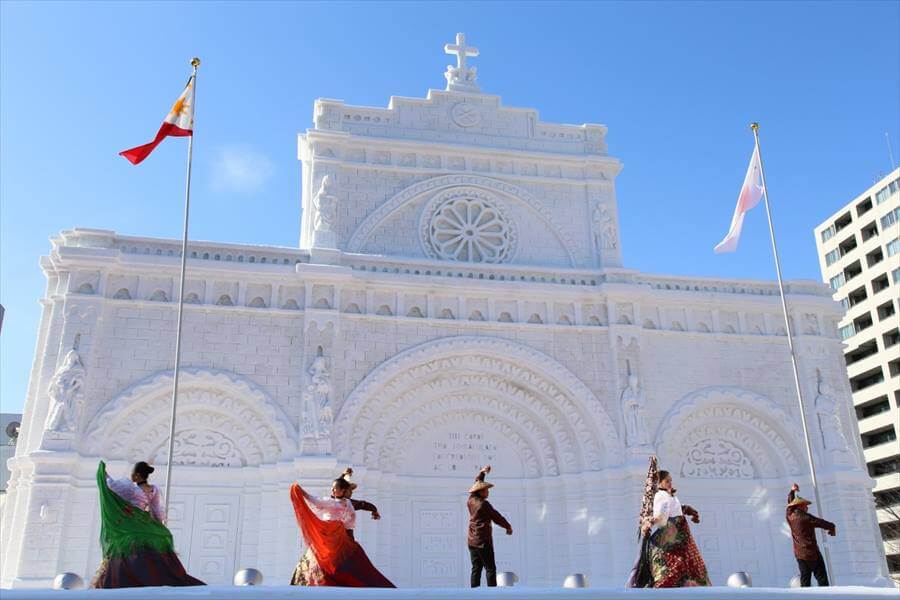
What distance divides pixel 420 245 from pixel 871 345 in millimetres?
40017

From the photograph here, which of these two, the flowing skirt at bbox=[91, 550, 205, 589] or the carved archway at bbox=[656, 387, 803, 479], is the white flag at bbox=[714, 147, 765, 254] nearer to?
the carved archway at bbox=[656, 387, 803, 479]

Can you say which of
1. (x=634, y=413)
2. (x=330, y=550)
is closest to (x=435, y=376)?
(x=634, y=413)

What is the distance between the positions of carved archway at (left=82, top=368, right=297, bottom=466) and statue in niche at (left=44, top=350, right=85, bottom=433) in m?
0.81

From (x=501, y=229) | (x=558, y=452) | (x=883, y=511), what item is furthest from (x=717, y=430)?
(x=883, y=511)

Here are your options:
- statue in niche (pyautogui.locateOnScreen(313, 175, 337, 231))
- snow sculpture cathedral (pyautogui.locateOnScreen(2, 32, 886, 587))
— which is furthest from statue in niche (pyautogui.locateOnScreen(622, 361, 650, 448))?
statue in niche (pyautogui.locateOnScreen(313, 175, 337, 231))

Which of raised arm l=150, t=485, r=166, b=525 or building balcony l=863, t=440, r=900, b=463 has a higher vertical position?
building balcony l=863, t=440, r=900, b=463

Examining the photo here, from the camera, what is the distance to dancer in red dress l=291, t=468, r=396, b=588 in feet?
36.2

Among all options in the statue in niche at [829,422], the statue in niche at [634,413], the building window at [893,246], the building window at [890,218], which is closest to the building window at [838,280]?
the building window at [893,246]

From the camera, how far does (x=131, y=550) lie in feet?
33.8

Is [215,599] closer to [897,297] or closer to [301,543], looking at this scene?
[301,543]

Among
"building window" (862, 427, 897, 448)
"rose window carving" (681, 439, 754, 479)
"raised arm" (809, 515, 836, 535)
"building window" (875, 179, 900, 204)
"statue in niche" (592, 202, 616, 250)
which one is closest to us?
"raised arm" (809, 515, 836, 535)

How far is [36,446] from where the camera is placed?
1955cm

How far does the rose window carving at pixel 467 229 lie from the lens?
81.4 feet

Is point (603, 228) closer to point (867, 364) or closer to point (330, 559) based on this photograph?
point (330, 559)
